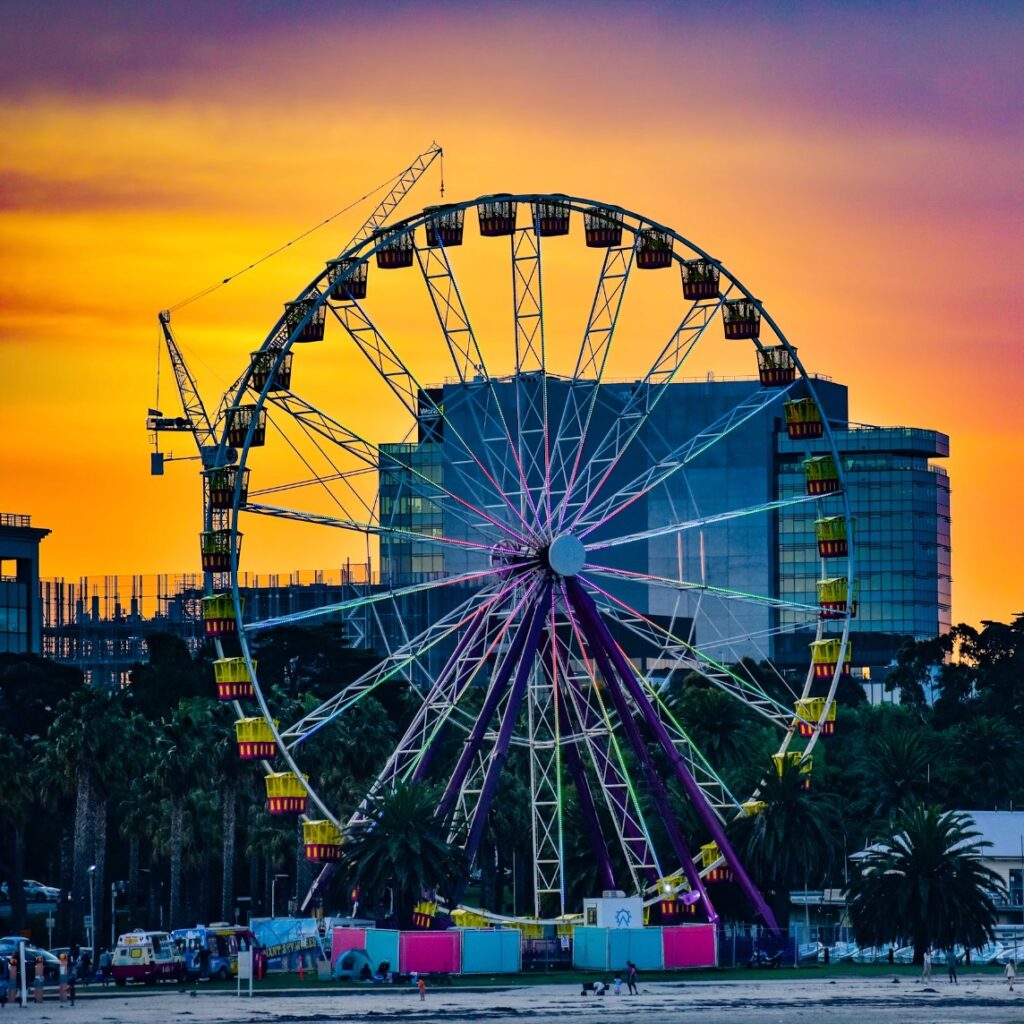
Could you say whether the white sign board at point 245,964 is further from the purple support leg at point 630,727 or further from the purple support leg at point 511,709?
the purple support leg at point 630,727

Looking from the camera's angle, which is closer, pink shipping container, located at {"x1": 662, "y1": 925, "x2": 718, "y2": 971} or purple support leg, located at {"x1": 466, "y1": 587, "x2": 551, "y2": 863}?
purple support leg, located at {"x1": 466, "y1": 587, "x2": 551, "y2": 863}

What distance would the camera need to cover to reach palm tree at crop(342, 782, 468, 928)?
11544cm

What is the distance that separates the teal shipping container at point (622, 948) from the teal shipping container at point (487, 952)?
12.2ft

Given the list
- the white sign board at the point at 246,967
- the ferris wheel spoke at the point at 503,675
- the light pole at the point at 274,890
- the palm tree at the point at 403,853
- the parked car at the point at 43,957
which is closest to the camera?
the white sign board at the point at 246,967

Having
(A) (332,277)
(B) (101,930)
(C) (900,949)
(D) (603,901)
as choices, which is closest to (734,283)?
(A) (332,277)

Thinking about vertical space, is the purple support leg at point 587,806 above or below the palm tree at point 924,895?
above

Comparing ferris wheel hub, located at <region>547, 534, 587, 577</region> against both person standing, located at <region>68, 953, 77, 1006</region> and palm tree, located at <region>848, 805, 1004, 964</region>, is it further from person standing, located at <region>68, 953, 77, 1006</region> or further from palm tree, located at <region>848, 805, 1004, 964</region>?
person standing, located at <region>68, 953, 77, 1006</region>

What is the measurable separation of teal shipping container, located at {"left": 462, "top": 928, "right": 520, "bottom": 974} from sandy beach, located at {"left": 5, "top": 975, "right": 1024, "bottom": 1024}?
551 cm

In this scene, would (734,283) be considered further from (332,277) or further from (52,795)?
(52,795)

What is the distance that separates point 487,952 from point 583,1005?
48.8 ft

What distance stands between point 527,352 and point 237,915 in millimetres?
63335

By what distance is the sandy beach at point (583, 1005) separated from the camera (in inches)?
3868

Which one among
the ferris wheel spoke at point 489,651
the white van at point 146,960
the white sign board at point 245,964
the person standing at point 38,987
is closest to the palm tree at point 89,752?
the white van at point 146,960

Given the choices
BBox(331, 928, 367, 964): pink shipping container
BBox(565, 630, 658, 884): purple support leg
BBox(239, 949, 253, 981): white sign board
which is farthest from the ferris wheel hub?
BBox(239, 949, 253, 981): white sign board
